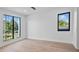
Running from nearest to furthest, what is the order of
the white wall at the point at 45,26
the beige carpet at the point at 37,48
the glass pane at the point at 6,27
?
1. the beige carpet at the point at 37,48
2. the glass pane at the point at 6,27
3. the white wall at the point at 45,26

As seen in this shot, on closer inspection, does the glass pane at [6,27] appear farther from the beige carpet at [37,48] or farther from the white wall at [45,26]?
the white wall at [45,26]

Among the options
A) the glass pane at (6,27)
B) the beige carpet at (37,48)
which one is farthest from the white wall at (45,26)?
the glass pane at (6,27)

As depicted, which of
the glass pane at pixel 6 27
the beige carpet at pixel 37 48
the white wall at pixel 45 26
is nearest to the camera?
the beige carpet at pixel 37 48

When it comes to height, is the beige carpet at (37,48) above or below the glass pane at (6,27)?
below

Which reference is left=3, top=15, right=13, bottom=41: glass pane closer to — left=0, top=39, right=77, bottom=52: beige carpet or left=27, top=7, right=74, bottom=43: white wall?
left=0, top=39, right=77, bottom=52: beige carpet

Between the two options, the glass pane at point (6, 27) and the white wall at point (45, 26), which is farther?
the white wall at point (45, 26)

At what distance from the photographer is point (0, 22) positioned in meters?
3.75

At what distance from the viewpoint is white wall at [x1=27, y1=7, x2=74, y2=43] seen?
210 inches

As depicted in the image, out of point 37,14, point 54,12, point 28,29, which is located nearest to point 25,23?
point 28,29

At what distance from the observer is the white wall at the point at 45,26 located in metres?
5.34

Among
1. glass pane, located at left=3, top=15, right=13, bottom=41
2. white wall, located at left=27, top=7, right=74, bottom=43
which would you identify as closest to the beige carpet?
glass pane, located at left=3, top=15, right=13, bottom=41
